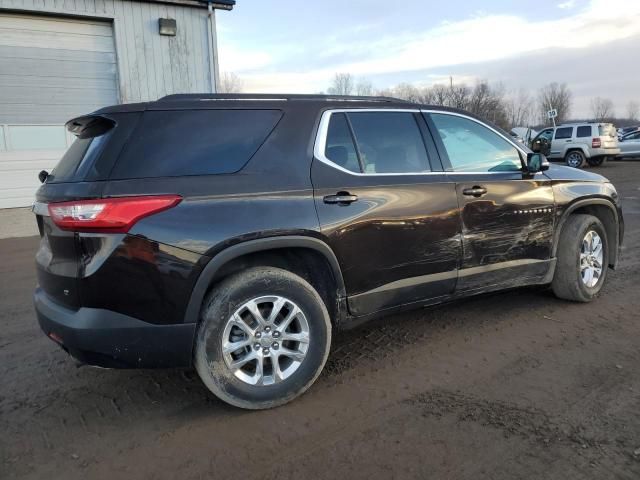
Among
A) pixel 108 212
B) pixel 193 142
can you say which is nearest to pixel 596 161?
pixel 193 142

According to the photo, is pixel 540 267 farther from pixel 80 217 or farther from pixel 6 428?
pixel 6 428

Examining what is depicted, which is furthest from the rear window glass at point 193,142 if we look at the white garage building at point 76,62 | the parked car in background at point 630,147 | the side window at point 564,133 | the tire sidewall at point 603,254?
the parked car in background at point 630,147

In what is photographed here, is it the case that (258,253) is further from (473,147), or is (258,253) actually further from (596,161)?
(596,161)

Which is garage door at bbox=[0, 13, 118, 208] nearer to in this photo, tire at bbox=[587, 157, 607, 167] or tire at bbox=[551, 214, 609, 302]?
tire at bbox=[551, 214, 609, 302]

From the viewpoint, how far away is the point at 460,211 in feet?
12.9

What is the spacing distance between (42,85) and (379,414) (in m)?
11.1

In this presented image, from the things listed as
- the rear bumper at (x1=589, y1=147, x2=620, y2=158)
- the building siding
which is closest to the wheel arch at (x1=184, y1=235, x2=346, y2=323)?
the building siding

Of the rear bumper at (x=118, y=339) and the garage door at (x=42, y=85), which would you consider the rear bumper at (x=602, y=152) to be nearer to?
the garage door at (x=42, y=85)

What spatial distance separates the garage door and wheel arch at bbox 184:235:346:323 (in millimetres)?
9990

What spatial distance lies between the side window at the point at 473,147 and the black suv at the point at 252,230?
0.11 ft

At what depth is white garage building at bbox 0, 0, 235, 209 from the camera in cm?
1084

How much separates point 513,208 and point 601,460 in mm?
2174

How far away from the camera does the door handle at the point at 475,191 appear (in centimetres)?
400

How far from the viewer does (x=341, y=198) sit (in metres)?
3.39
